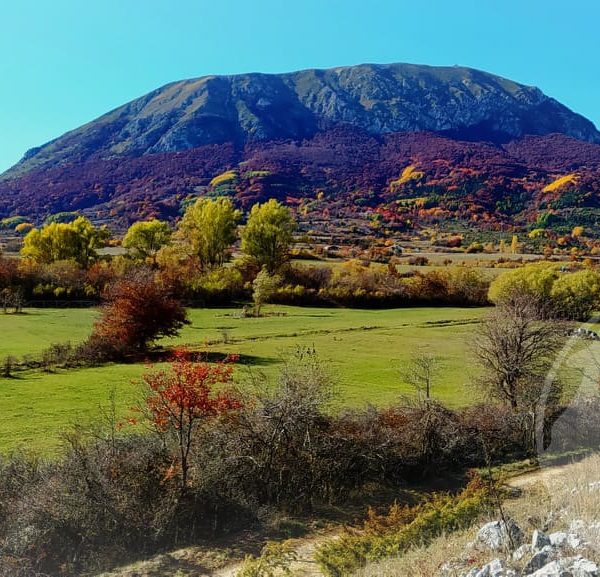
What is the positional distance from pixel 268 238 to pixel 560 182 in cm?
13632

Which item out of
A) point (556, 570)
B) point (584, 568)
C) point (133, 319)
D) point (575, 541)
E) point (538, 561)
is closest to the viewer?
point (584, 568)

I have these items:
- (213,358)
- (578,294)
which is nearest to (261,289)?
(213,358)

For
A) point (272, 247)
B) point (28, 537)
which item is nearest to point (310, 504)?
point (28, 537)

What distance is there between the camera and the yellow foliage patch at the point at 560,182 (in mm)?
169062

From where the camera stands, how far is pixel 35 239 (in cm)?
7300

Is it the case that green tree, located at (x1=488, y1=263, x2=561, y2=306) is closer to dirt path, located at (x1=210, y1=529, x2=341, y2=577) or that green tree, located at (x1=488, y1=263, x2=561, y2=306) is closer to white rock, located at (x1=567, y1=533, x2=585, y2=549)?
dirt path, located at (x1=210, y1=529, x2=341, y2=577)

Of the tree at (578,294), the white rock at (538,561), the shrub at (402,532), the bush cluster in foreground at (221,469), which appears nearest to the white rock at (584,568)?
the white rock at (538,561)

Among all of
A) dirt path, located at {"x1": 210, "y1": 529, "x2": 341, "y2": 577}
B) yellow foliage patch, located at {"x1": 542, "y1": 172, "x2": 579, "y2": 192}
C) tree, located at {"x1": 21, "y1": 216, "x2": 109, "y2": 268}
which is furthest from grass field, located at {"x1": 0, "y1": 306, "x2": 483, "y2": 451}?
yellow foliage patch, located at {"x1": 542, "y1": 172, "x2": 579, "y2": 192}

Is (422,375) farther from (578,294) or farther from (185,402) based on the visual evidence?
(578,294)

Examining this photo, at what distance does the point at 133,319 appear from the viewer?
107 feet

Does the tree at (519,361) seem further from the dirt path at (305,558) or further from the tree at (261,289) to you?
the tree at (261,289)

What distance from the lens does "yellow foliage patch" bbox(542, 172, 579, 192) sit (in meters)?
169

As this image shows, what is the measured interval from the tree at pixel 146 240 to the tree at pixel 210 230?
5.86 m

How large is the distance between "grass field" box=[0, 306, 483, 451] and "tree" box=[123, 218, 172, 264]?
24.3 metres
